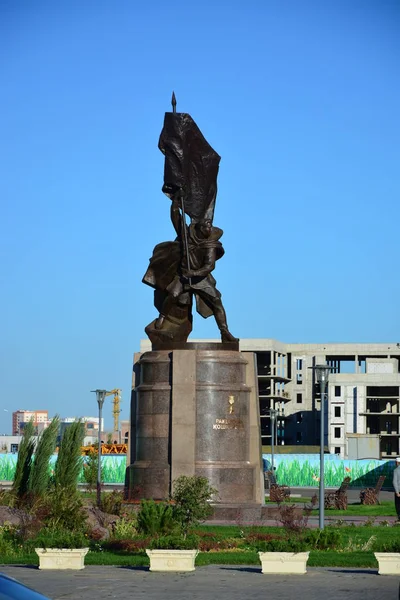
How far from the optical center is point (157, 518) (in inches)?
938

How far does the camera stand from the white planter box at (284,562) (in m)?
20.3

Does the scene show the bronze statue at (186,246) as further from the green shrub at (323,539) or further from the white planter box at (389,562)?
the white planter box at (389,562)

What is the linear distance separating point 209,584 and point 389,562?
333 centimetres

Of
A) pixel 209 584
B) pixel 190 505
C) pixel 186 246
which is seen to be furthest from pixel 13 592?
pixel 186 246

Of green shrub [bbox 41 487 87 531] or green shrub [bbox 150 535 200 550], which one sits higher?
green shrub [bbox 41 487 87 531]

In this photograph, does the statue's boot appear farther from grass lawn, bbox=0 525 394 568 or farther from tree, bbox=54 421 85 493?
grass lawn, bbox=0 525 394 568

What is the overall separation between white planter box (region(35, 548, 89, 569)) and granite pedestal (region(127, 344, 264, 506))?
33.6 ft

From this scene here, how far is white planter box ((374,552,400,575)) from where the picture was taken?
20.3m

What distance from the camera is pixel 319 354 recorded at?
130 metres

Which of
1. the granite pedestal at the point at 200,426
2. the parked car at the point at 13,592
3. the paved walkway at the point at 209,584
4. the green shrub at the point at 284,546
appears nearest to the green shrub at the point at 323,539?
the paved walkway at the point at 209,584

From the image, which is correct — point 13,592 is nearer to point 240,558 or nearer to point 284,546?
point 284,546

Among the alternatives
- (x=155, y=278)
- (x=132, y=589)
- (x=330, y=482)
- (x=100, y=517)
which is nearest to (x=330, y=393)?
(x=330, y=482)

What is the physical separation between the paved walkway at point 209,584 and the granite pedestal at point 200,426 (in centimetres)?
961

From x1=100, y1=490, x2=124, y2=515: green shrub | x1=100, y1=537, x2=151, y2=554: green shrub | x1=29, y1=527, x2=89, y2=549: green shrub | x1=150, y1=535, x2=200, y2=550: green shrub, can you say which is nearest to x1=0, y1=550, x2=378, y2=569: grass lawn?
x1=100, y1=537, x2=151, y2=554: green shrub
